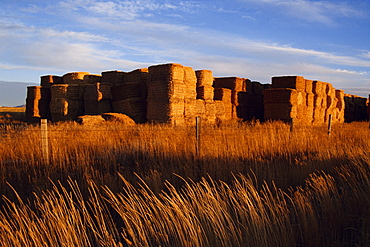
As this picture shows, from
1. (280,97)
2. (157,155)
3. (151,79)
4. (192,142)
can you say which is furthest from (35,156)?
(280,97)

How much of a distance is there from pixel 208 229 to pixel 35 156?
16.3 ft

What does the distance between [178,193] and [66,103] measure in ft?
40.4

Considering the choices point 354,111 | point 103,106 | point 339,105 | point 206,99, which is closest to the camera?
point 103,106

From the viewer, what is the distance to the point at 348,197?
4.24 metres

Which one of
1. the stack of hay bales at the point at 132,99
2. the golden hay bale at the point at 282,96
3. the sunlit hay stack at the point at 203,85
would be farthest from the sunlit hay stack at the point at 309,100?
the stack of hay bales at the point at 132,99

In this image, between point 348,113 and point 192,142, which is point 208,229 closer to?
point 192,142

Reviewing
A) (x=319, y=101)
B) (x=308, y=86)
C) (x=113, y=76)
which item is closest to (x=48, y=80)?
(x=113, y=76)

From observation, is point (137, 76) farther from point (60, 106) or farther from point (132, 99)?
point (60, 106)

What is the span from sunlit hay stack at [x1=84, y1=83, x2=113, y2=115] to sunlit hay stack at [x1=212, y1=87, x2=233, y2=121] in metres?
5.48

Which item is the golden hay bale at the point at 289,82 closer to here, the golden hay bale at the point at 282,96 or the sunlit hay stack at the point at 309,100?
the golden hay bale at the point at 282,96

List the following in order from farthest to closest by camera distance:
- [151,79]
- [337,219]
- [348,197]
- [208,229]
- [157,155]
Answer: [151,79]
[157,155]
[348,197]
[337,219]
[208,229]

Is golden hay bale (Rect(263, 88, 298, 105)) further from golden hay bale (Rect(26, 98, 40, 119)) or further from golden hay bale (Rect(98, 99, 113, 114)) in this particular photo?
golden hay bale (Rect(26, 98, 40, 119))

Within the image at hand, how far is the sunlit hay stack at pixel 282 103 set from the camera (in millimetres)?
16828

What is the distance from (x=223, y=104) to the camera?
16984mm
